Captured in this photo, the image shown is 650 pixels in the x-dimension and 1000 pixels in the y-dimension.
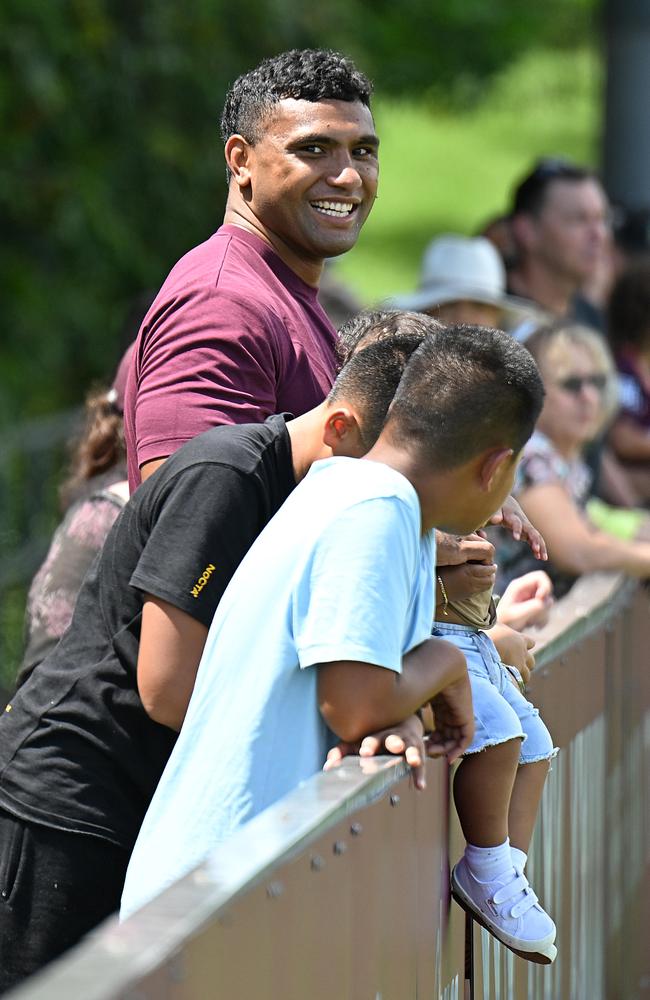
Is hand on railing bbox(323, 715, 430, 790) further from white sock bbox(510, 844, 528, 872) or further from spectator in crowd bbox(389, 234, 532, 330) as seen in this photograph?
spectator in crowd bbox(389, 234, 532, 330)

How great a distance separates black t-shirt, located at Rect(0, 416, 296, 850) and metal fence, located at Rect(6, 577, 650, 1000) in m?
0.42

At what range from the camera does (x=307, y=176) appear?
127 inches

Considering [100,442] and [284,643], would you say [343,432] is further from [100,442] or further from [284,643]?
[100,442]

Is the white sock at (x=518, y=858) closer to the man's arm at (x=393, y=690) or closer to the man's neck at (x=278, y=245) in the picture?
the man's arm at (x=393, y=690)

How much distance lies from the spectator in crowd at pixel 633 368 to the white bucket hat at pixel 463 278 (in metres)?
0.56

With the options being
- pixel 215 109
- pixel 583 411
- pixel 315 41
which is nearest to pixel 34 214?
pixel 215 109

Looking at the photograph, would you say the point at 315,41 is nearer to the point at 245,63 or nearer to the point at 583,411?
the point at 245,63

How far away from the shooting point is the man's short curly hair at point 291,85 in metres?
3.25

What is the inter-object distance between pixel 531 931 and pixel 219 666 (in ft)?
2.52

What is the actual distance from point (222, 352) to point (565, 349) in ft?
8.84

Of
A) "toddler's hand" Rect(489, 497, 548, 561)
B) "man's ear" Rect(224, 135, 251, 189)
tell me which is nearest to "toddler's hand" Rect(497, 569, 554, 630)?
"toddler's hand" Rect(489, 497, 548, 561)

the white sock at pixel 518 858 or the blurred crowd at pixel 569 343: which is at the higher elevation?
the white sock at pixel 518 858

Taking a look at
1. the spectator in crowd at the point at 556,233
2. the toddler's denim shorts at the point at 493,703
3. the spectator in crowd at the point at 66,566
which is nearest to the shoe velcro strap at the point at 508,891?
the toddler's denim shorts at the point at 493,703

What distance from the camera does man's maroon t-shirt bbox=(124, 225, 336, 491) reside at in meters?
2.92
